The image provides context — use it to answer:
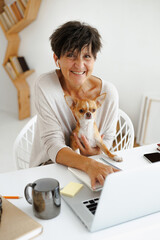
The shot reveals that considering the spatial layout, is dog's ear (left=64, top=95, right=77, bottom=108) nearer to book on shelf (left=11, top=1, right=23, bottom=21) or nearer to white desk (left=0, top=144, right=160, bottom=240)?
white desk (left=0, top=144, right=160, bottom=240)

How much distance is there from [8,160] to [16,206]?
1.78 metres

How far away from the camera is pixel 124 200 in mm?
669

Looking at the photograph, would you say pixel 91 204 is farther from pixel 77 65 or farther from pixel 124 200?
pixel 77 65

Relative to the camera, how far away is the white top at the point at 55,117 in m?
1.19

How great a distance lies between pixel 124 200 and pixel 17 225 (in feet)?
0.99

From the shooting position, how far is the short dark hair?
1.12 m

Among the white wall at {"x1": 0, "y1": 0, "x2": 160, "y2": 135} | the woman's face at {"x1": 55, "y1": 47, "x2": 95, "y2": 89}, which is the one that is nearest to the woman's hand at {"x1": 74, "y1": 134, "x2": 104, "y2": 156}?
the woman's face at {"x1": 55, "y1": 47, "x2": 95, "y2": 89}

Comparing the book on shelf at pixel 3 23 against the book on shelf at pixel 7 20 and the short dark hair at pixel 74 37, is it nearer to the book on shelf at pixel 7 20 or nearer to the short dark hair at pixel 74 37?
the book on shelf at pixel 7 20

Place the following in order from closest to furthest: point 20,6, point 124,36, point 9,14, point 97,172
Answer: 1. point 97,172
2. point 124,36
3. point 20,6
4. point 9,14

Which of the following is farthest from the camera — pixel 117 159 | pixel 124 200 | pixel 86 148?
pixel 86 148

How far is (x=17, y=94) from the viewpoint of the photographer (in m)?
3.49

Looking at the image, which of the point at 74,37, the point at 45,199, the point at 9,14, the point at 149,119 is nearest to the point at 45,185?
the point at 45,199

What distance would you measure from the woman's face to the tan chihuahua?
4.0 inches

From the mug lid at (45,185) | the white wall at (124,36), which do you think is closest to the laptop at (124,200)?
the mug lid at (45,185)
